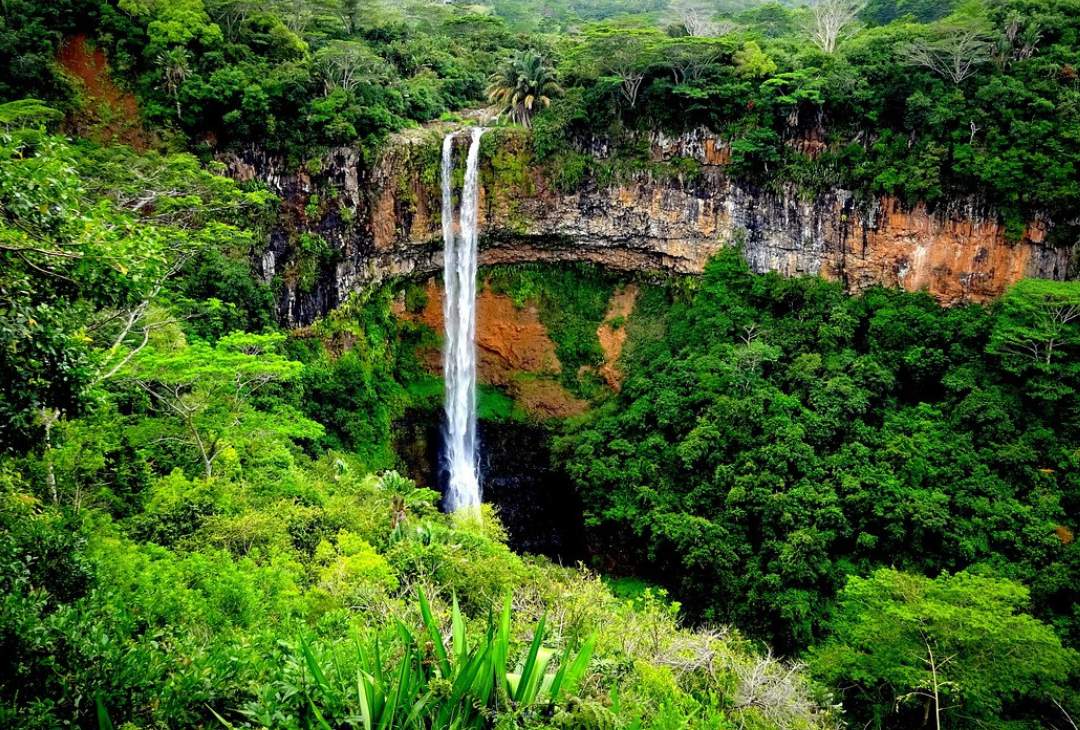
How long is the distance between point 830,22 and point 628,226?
939 centimetres

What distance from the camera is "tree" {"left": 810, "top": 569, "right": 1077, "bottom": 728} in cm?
1291

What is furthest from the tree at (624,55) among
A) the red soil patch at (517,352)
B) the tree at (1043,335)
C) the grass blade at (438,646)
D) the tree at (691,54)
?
the grass blade at (438,646)

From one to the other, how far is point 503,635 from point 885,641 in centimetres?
1097

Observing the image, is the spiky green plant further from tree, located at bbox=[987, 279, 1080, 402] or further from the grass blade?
tree, located at bbox=[987, 279, 1080, 402]

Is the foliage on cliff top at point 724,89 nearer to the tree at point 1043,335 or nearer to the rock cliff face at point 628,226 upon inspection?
the rock cliff face at point 628,226

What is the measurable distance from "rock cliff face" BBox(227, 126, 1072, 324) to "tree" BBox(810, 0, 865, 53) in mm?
5049

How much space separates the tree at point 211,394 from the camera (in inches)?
456

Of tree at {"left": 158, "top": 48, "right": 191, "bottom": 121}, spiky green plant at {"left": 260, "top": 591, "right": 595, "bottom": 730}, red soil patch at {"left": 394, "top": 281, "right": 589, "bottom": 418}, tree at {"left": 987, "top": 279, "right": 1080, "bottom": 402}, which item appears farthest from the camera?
red soil patch at {"left": 394, "top": 281, "right": 589, "bottom": 418}

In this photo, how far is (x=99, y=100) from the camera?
21.7m

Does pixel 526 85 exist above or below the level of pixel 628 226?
above

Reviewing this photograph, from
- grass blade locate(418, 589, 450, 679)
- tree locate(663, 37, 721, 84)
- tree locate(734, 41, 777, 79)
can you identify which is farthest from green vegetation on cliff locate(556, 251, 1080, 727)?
grass blade locate(418, 589, 450, 679)

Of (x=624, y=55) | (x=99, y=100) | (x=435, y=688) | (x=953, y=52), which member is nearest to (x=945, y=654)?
(x=435, y=688)

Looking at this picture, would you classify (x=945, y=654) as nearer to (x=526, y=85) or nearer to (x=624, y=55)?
(x=624, y=55)

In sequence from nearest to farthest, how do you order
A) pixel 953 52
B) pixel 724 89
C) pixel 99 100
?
1. pixel 953 52
2. pixel 99 100
3. pixel 724 89
